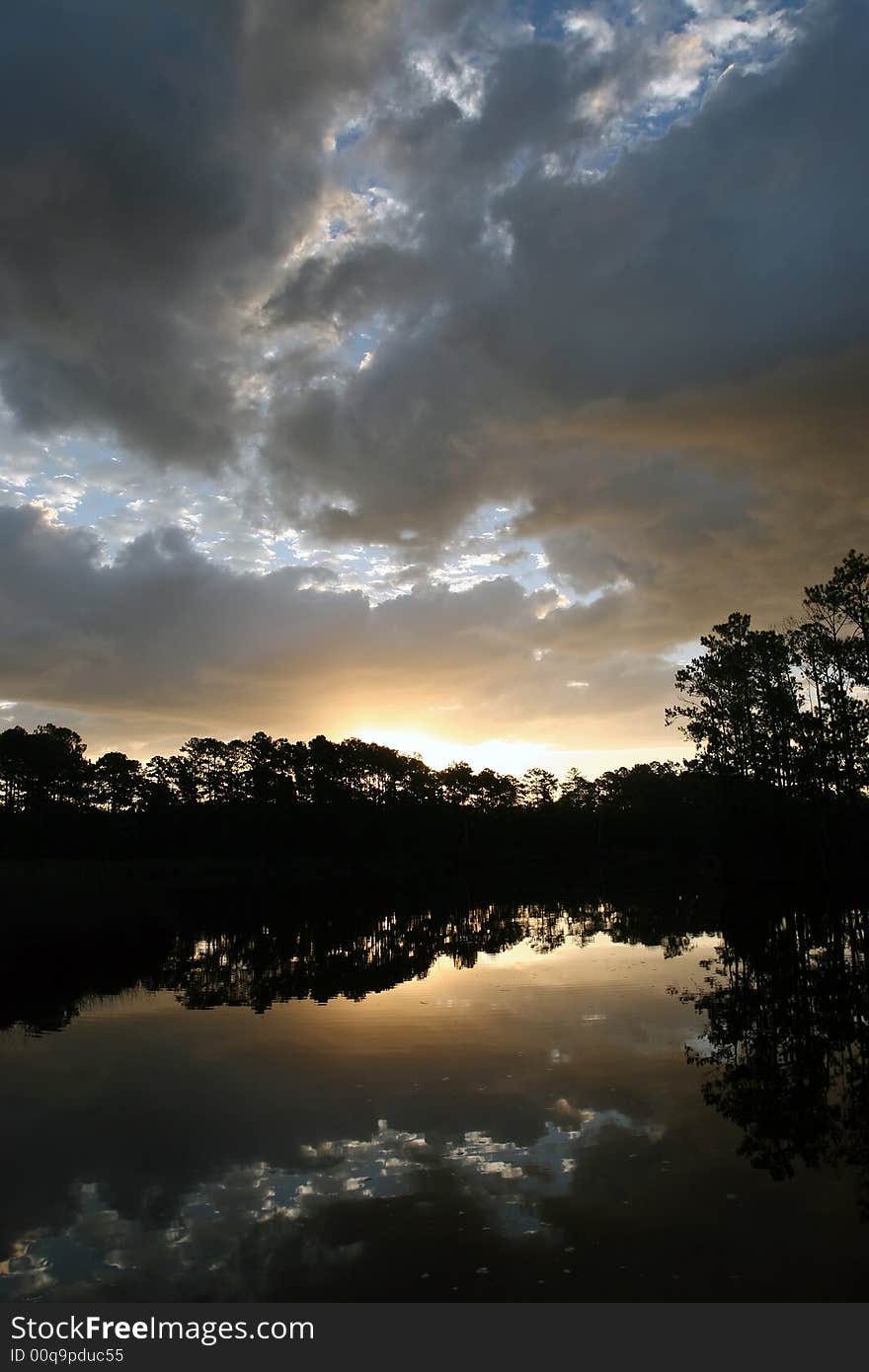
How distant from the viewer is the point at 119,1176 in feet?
36.1

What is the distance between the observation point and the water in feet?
26.6

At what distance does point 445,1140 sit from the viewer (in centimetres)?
1183

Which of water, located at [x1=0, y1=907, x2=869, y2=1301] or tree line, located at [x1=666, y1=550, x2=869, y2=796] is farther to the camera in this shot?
tree line, located at [x1=666, y1=550, x2=869, y2=796]

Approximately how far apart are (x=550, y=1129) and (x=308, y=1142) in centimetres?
357

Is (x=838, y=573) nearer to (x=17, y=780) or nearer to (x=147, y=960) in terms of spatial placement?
(x=147, y=960)

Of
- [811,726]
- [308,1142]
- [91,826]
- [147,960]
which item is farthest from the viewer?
[91,826]

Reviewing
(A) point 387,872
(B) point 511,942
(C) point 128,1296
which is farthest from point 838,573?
(A) point 387,872

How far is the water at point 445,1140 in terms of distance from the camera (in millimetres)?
8094

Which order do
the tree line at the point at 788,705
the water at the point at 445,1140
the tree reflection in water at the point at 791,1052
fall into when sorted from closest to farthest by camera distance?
the water at the point at 445,1140 < the tree reflection in water at the point at 791,1052 < the tree line at the point at 788,705

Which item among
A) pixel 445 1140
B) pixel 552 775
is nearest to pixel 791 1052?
pixel 445 1140

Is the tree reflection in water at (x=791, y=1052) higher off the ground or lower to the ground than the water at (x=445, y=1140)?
higher

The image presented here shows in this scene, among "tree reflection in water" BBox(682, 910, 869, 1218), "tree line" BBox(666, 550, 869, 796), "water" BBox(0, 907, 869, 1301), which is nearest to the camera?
"water" BBox(0, 907, 869, 1301)

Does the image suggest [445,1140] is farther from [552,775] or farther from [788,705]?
[552,775]

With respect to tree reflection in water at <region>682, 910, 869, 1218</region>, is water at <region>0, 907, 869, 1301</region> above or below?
below
